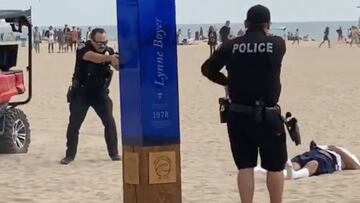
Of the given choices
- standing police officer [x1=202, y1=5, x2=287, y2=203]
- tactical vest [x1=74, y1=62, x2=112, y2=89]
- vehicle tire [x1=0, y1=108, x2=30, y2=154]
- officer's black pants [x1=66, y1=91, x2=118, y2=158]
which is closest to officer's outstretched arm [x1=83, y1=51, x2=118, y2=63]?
tactical vest [x1=74, y1=62, x2=112, y2=89]

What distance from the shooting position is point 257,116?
269 inches

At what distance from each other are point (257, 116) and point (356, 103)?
1317 centimetres

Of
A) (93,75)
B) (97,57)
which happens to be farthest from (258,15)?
(93,75)

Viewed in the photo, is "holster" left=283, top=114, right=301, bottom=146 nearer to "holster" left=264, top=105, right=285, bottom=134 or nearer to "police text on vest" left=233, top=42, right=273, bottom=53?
"holster" left=264, top=105, right=285, bottom=134

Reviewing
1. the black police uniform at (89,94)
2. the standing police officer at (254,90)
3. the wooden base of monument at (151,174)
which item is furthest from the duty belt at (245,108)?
the black police uniform at (89,94)

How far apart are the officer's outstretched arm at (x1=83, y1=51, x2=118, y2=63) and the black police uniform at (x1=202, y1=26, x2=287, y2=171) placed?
12.1ft

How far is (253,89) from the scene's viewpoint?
689 centimetres

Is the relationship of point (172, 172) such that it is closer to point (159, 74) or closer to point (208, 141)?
point (159, 74)

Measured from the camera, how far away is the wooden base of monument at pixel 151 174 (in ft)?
20.3

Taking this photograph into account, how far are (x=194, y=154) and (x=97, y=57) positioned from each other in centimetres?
217

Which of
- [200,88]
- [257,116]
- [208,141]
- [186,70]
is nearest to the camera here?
[257,116]

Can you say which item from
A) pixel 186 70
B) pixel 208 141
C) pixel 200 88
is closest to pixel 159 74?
pixel 208 141

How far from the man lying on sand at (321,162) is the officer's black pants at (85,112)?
2.37 metres

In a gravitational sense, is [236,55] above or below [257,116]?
above
